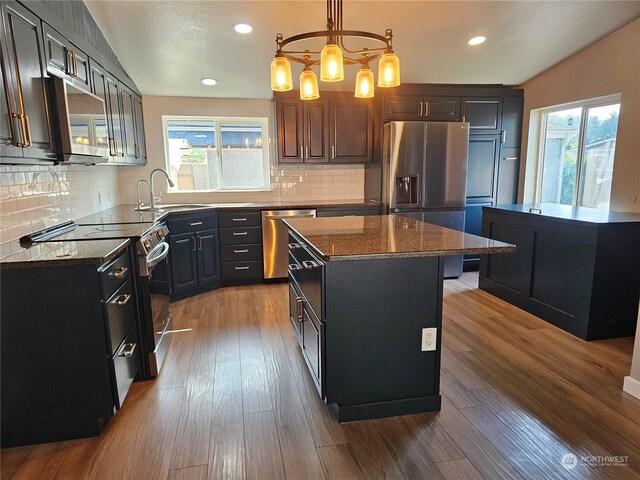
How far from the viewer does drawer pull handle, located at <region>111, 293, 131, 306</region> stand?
79.1 inches

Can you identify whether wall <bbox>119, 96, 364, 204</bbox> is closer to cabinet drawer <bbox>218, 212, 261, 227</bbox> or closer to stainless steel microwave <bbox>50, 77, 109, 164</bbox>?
cabinet drawer <bbox>218, 212, 261, 227</bbox>

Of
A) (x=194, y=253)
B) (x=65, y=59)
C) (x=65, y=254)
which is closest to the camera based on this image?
(x=65, y=254)

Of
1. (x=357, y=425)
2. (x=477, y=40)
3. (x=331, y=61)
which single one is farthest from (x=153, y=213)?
(x=477, y=40)

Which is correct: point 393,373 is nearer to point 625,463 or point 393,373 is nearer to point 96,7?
point 625,463

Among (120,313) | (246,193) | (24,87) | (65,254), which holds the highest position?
(24,87)

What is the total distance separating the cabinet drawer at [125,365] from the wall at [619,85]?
4051mm

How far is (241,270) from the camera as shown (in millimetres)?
4328

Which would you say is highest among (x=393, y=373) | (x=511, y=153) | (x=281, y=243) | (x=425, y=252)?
(x=511, y=153)

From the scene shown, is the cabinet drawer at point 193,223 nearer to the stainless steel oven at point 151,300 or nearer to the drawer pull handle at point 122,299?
the stainless steel oven at point 151,300

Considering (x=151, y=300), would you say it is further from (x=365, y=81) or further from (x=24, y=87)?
(x=365, y=81)

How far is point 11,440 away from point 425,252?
2.11m

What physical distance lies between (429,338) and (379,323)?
282mm

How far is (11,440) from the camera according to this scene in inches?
72.1

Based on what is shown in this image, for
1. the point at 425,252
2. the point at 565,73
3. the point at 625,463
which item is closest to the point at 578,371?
the point at 625,463
